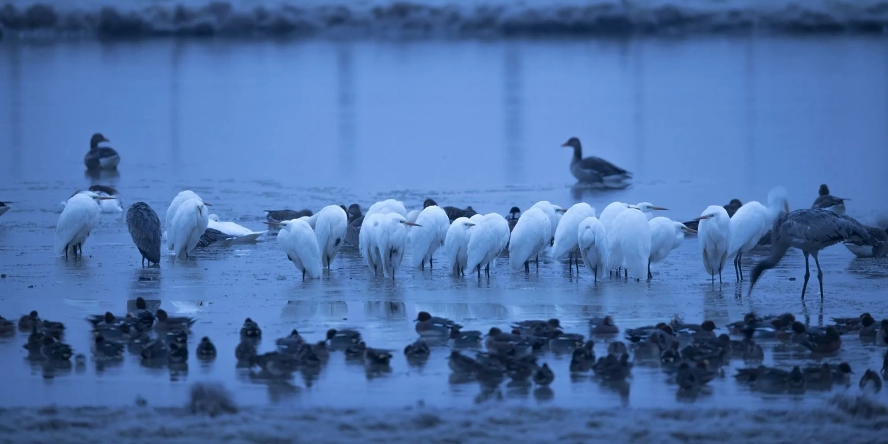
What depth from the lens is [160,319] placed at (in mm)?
10148

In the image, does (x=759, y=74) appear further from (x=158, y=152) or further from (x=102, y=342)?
(x=102, y=342)

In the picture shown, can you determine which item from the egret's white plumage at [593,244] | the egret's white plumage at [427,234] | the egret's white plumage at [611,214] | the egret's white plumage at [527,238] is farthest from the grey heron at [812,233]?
Result: the egret's white plumage at [427,234]

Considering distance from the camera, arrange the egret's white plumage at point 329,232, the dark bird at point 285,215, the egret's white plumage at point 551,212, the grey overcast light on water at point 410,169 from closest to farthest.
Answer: the grey overcast light on water at point 410,169 → the egret's white plumage at point 329,232 → the egret's white plumage at point 551,212 → the dark bird at point 285,215

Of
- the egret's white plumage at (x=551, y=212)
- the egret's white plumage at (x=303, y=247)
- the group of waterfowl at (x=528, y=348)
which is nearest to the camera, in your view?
the group of waterfowl at (x=528, y=348)

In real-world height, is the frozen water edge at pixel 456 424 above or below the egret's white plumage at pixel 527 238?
below

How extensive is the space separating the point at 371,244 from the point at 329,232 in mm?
750

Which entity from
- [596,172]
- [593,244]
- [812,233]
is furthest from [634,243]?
[596,172]

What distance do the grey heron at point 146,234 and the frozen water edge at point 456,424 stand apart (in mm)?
5149

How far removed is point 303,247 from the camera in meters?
12.5

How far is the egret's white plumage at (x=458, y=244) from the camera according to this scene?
1288cm

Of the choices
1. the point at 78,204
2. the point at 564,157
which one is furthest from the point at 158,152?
the point at 78,204

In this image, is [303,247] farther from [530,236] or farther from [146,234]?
[530,236]

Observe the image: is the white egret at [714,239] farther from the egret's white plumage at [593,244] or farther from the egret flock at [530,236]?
the egret's white plumage at [593,244]

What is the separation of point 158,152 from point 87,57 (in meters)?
30.3
